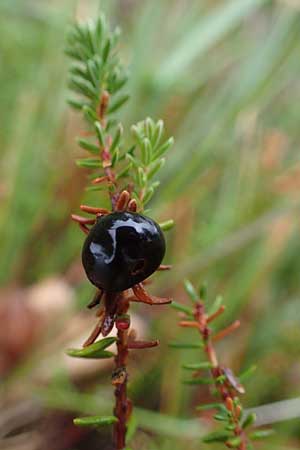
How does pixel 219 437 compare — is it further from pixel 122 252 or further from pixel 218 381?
pixel 122 252

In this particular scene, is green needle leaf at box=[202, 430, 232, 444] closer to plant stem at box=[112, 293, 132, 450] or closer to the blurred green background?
plant stem at box=[112, 293, 132, 450]

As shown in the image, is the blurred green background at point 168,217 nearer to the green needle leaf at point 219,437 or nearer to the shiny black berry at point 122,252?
the green needle leaf at point 219,437

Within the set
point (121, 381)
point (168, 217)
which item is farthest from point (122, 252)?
point (168, 217)

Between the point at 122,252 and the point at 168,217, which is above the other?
the point at 168,217

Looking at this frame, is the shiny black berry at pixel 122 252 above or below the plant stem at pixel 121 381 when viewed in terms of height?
above

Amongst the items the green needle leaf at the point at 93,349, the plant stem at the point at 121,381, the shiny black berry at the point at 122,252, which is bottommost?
the plant stem at the point at 121,381

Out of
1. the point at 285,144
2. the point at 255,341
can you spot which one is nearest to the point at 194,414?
the point at 255,341

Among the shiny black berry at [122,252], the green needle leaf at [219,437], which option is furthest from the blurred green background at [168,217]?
the shiny black berry at [122,252]
